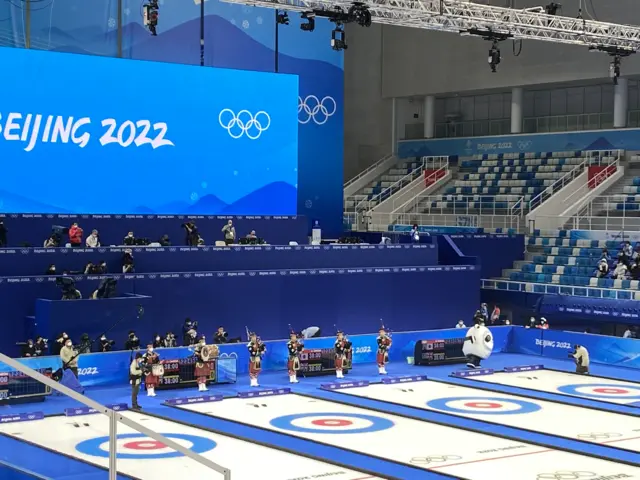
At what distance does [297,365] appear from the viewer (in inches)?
916

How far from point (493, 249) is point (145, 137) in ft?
39.9

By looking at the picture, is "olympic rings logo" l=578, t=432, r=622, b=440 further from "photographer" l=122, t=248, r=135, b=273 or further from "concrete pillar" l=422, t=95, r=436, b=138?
"concrete pillar" l=422, t=95, r=436, b=138

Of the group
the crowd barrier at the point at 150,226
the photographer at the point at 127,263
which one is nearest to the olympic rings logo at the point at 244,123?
the crowd barrier at the point at 150,226

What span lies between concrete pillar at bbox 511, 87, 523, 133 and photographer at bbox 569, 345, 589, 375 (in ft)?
70.4

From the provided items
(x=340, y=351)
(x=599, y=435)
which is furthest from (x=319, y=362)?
(x=599, y=435)

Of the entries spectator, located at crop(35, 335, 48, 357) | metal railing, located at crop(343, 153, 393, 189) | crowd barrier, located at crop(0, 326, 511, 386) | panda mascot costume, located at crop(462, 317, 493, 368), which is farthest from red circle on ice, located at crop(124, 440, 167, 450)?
metal railing, located at crop(343, 153, 393, 189)

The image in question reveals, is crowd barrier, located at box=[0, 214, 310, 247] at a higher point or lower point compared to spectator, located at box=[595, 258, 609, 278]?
higher

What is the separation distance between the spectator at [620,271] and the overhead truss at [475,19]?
6.46 meters

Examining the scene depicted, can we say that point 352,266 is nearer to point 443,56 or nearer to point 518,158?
point 518,158

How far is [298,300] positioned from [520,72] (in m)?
19.6

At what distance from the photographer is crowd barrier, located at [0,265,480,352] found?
23.9 m

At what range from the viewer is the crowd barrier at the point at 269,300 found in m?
23.9

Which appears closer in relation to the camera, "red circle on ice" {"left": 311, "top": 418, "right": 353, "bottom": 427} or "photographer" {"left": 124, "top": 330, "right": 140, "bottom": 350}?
"red circle on ice" {"left": 311, "top": 418, "right": 353, "bottom": 427}

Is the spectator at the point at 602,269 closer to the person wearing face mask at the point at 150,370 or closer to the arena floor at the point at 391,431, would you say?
the arena floor at the point at 391,431
